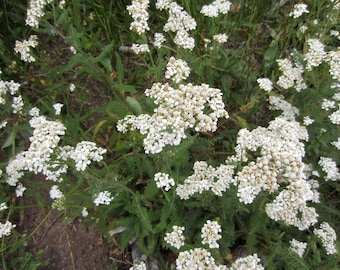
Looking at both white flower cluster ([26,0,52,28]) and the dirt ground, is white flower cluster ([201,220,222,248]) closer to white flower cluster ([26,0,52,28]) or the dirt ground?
the dirt ground

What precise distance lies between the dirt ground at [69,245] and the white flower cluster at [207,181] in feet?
4.64

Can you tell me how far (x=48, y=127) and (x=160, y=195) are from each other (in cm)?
143

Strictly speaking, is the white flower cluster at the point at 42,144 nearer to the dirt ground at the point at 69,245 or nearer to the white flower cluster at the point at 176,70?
the white flower cluster at the point at 176,70

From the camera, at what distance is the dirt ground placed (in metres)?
3.83

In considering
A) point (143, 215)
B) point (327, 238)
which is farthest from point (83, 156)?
point (327, 238)

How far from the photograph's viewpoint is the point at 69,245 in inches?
157

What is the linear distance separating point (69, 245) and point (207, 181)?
87.3 inches

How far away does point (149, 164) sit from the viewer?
3227 millimetres

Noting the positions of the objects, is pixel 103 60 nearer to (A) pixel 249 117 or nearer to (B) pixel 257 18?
(A) pixel 249 117

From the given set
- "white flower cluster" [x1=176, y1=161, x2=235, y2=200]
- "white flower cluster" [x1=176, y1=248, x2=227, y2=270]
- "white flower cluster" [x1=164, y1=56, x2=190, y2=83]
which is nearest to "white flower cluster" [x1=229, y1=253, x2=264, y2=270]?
"white flower cluster" [x1=176, y1=248, x2=227, y2=270]

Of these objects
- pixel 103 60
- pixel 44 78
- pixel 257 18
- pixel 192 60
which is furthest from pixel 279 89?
pixel 44 78

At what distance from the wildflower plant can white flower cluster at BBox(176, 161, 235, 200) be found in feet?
0.03

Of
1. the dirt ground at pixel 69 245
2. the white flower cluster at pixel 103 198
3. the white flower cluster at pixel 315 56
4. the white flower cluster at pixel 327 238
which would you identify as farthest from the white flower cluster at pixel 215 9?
the dirt ground at pixel 69 245

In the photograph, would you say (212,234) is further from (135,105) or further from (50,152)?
(135,105)
